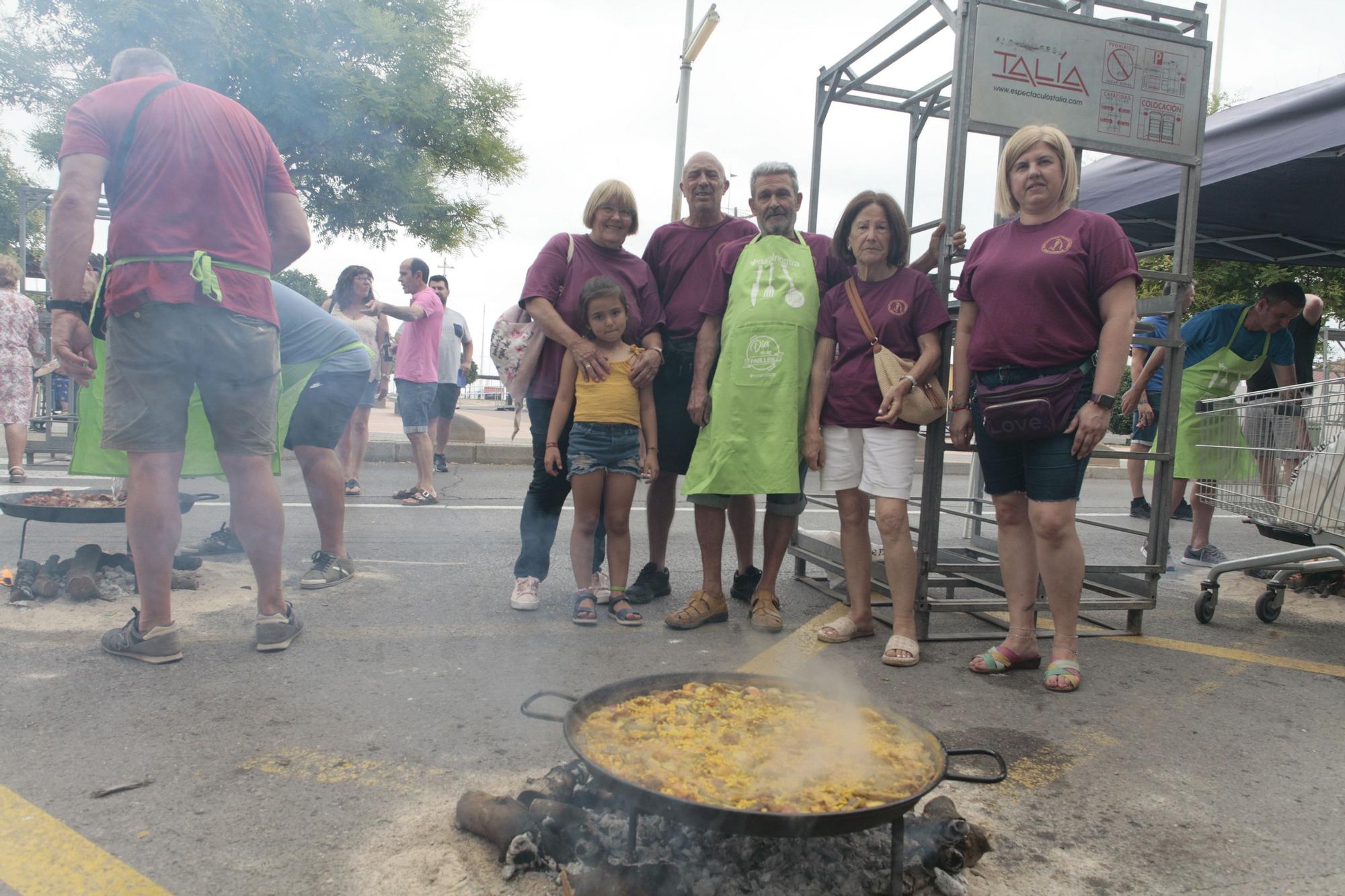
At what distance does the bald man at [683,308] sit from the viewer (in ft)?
13.2

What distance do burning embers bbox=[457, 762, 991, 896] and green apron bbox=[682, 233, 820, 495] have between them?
1889mm

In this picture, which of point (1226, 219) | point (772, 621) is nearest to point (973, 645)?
point (772, 621)

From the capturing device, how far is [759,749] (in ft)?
6.55

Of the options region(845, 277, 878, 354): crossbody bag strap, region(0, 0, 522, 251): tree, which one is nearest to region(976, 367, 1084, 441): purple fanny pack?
region(845, 277, 878, 354): crossbody bag strap

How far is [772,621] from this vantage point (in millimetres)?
3809

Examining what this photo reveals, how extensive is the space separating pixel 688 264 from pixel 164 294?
84.4 inches

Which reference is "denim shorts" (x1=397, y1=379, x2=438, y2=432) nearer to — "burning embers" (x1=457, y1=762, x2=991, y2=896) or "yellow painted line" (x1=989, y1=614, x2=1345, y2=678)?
"yellow painted line" (x1=989, y1=614, x2=1345, y2=678)

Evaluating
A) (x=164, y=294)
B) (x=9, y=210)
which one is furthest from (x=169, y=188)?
(x=9, y=210)

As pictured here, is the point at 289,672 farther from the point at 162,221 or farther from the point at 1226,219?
the point at 1226,219

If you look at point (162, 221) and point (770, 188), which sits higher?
point (770, 188)

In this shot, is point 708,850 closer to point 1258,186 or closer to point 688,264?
point 688,264

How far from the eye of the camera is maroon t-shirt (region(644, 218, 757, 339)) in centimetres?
403

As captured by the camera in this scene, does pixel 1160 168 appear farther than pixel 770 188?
Yes

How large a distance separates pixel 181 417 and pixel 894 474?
262 centimetres
